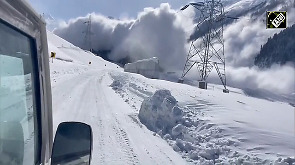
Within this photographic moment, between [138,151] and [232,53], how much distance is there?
14577 centimetres

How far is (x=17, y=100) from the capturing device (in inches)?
67.3

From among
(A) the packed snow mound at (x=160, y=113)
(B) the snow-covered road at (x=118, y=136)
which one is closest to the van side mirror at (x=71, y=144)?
(B) the snow-covered road at (x=118, y=136)

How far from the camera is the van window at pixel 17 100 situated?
1.48 metres

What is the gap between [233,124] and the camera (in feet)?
29.0

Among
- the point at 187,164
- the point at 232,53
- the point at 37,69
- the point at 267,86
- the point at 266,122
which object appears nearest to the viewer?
the point at 37,69

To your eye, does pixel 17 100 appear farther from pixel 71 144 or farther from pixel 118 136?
pixel 118 136

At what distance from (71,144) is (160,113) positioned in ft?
25.6

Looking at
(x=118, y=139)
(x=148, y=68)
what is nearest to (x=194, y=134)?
(x=118, y=139)

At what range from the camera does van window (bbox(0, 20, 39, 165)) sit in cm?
148

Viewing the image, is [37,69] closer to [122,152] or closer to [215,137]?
[122,152]

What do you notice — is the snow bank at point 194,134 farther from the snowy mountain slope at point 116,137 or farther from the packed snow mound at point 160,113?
the snowy mountain slope at point 116,137

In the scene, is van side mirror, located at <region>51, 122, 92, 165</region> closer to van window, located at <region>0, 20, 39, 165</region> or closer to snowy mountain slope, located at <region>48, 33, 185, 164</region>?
van window, located at <region>0, 20, 39, 165</region>

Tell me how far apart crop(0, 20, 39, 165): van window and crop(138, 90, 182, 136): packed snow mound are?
658cm

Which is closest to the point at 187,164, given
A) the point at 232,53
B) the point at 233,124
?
the point at 233,124
